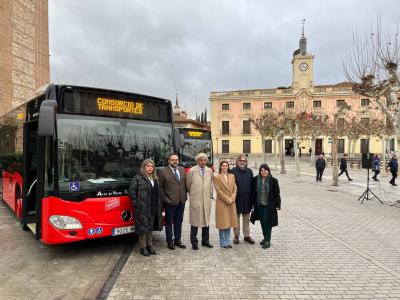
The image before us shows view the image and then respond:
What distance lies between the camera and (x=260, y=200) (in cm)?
582

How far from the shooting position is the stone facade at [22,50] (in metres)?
25.9

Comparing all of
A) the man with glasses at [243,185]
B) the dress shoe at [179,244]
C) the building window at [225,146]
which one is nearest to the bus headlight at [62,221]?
the dress shoe at [179,244]

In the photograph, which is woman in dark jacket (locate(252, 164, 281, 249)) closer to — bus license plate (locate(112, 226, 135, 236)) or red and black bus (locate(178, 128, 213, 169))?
bus license plate (locate(112, 226, 135, 236))

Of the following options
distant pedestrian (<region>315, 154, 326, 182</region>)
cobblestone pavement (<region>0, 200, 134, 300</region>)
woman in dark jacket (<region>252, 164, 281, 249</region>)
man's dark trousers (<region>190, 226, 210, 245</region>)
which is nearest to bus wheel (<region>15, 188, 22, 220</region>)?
cobblestone pavement (<region>0, 200, 134, 300</region>)

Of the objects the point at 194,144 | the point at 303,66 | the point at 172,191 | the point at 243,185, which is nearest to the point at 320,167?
the point at 194,144

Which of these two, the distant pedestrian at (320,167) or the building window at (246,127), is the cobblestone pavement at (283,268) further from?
the building window at (246,127)

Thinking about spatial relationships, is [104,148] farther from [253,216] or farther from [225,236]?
[253,216]

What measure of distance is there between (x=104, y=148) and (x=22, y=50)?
27.7 m

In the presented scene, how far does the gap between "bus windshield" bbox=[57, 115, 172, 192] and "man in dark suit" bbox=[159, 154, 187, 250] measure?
0.46m

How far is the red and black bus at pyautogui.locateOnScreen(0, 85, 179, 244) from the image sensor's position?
4.74 m

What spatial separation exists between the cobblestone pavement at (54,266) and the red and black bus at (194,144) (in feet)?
32.2

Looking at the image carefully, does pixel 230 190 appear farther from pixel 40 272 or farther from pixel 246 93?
pixel 246 93

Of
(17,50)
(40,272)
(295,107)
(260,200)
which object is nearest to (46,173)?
(40,272)

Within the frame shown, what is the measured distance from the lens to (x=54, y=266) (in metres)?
4.95
